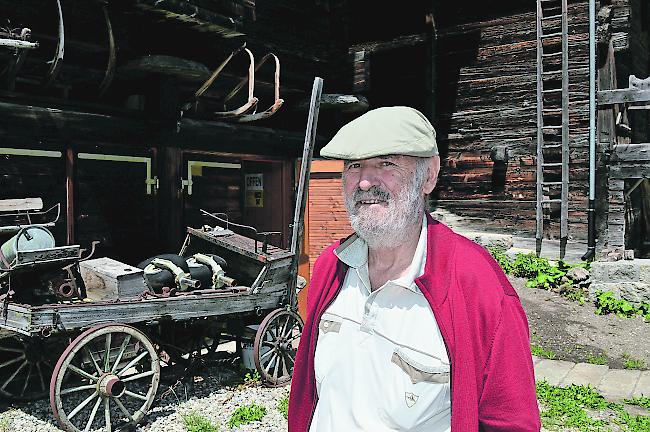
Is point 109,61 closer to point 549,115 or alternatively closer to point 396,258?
point 396,258

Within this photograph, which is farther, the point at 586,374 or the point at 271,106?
the point at 271,106

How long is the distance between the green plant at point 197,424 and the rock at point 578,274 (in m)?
7.52

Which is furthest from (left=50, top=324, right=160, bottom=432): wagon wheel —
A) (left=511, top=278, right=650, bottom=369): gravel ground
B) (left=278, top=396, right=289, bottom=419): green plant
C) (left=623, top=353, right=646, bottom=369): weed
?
(left=623, top=353, right=646, bottom=369): weed

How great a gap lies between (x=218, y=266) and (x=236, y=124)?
128 inches

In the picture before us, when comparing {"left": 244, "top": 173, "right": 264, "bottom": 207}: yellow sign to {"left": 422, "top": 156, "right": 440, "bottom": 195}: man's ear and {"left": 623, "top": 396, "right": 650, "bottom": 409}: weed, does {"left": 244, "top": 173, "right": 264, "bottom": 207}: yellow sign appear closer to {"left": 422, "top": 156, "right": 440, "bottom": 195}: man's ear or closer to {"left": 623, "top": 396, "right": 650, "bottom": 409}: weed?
{"left": 623, "top": 396, "right": 650, "bottom": 409}: weed

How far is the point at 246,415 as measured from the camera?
6207 mm

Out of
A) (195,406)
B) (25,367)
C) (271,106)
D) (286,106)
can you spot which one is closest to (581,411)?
(195,406)

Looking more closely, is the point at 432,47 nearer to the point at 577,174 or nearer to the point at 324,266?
the point at 577,174

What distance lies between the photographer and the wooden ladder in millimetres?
11750

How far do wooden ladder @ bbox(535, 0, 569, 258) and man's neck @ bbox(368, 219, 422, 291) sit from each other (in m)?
9.86

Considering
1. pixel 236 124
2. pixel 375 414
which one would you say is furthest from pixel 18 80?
pixel 375 414

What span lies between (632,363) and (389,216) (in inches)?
277

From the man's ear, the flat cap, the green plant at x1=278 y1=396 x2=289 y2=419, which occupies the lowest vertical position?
the green plant at x1=278 y1=396 x2=289 y2=419

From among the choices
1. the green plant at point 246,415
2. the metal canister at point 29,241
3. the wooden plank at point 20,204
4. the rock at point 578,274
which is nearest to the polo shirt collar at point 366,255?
the green plant at point 246,415
